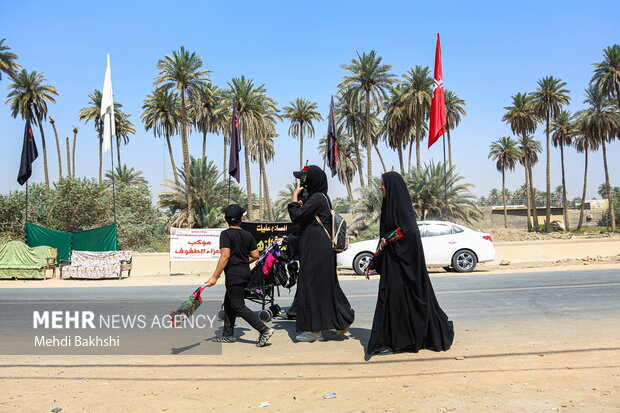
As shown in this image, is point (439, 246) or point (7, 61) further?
point (7, 61)

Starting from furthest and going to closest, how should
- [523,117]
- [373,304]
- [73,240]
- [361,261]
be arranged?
[523,117] → [73,240] → [361,261] → [373,304]

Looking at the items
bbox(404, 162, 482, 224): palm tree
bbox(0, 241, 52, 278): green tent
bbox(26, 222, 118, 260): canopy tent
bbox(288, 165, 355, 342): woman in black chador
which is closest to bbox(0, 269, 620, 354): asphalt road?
bbox(288, 165, 355, 342): woman in black chador

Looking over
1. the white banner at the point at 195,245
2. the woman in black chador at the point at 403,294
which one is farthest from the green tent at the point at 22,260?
the woman in black chador at the point at 403,294

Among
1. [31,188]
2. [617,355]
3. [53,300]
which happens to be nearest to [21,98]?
[31,188]

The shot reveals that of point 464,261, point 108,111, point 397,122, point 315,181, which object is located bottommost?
point 464,261

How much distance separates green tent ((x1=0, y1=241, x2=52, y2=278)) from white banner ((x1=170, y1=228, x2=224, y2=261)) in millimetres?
4818

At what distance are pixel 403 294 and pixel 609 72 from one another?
57100mm

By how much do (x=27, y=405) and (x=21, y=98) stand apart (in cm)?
5694

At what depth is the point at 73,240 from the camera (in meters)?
20.7

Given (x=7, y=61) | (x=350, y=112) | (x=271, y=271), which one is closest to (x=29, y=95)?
(x=7, y=61)

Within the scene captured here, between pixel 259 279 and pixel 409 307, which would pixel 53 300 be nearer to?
pixel 259 279

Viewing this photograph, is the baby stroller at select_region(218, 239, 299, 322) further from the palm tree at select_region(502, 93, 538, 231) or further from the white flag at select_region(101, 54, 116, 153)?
the palm tree at select_region(502, 93, 538, 231)

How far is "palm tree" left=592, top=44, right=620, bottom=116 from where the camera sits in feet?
168

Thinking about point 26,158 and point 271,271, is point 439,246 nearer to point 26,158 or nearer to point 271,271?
point 271,271
